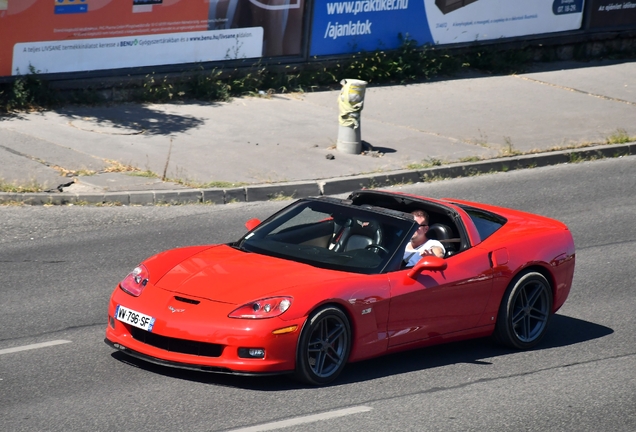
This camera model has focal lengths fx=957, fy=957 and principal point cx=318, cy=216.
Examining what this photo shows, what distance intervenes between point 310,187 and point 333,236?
5451 mm

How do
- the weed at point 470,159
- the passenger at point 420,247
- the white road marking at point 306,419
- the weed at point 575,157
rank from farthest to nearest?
the weed at point 575,157 → the weed at point 470,159 → the passenger at point 420,247 → the white road marking at point 306,419

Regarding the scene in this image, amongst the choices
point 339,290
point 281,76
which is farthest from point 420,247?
point 281,76

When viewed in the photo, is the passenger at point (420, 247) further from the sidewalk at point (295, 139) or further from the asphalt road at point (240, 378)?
the sidewalk at point (295, 139)

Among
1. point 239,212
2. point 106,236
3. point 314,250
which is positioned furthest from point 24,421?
point 239,212

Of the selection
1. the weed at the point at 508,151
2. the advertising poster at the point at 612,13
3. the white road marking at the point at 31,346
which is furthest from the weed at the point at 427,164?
the advertising poster at the point at 612,13

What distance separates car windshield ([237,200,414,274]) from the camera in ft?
25.3

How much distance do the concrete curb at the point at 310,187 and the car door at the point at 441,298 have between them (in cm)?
563

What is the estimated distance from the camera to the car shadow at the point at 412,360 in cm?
703

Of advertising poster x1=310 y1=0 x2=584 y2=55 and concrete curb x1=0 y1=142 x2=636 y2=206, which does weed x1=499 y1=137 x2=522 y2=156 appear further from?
advertising poster x1=310 y1=0 x2=584 y2=55

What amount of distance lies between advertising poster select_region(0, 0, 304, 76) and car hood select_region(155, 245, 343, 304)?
9739mm

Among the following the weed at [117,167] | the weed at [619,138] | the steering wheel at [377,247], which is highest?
the weed at [619,138]

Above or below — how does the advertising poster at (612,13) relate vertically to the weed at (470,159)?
above

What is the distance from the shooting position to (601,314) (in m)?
9.44

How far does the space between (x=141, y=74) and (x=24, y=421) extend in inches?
481
